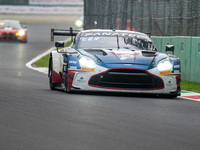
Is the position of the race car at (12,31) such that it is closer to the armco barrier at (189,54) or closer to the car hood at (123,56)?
the armco barrier at (189,54)

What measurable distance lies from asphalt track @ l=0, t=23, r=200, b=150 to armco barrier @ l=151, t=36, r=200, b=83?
3887 mm

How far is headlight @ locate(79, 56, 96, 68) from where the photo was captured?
33.7 ft

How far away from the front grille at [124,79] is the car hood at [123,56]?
18 cm

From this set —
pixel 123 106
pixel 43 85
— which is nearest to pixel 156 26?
pixel 43 85

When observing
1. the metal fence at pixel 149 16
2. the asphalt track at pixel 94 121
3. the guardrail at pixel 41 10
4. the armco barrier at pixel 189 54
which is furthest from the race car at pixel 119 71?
the guardrail at pixel 41 10

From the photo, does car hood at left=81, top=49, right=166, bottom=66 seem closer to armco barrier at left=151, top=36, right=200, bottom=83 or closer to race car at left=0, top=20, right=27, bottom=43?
armco barrier at left=151, top=36, right=200, bottom=83

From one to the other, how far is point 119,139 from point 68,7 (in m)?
62.1

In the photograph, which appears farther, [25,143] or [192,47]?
[192,47]

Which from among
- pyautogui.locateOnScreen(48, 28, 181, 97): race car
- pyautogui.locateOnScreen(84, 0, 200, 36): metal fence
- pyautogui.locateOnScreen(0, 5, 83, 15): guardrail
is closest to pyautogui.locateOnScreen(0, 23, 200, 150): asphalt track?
pyautogui.locateOnScreen(48, 28, 181, 97): race car

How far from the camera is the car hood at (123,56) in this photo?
33.7ft

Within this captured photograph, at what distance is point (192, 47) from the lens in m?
14.6

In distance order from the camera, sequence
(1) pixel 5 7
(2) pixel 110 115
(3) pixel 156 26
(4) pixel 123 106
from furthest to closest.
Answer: (1) pixel 5 7 < (3) pixel 156 26 < (4) pixel 123 106 < (2) pixel 110 115

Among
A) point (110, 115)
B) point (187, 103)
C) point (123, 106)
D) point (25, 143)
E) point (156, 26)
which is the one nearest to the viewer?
point (25, 143)

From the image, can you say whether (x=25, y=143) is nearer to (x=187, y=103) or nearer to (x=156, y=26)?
(x=187, y=103)
